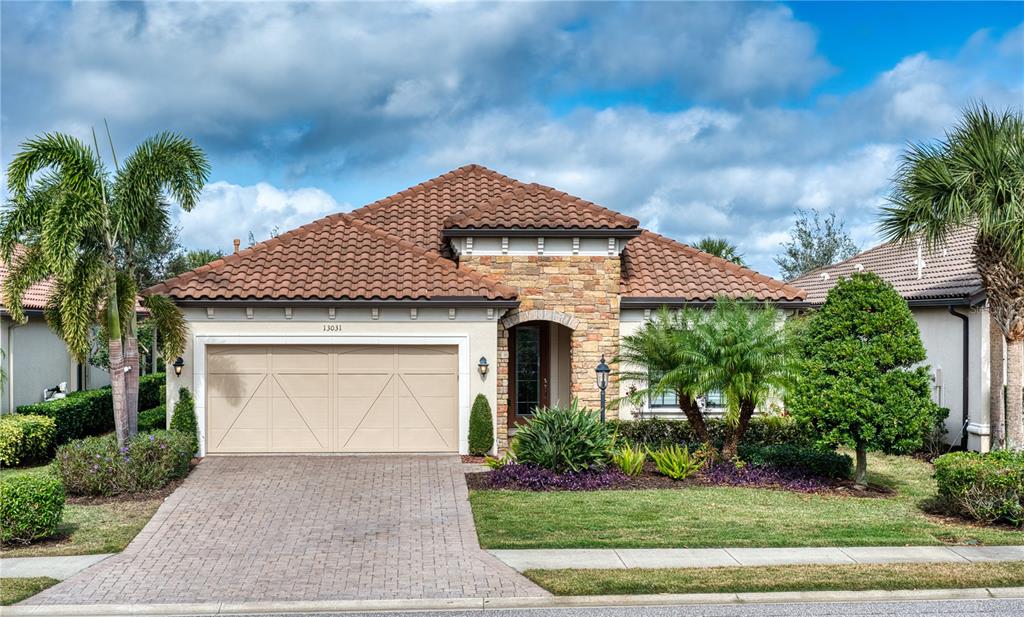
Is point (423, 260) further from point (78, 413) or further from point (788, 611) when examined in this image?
point (788, 611)

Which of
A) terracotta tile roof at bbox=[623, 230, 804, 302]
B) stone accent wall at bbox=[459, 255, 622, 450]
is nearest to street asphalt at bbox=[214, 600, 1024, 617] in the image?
stone accent wall at bbox=[459, 255, 622, 450]

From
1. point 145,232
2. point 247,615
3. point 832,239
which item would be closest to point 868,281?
point 247,615

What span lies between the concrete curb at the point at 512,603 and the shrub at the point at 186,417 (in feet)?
25.5

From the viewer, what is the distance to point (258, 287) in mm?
16812

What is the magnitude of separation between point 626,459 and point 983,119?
317 inches

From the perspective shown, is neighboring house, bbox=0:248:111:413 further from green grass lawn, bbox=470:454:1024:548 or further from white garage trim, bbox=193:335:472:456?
green grass lawn, bbox=470:454:1024:548

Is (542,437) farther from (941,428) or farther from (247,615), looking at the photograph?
(941,428)

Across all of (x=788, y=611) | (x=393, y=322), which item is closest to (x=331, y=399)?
(x=393, y=322)

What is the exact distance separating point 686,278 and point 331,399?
8.34m

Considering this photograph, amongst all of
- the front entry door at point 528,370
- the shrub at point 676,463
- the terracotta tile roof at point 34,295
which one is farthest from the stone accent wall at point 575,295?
the terracotta tile roof at point 34,295

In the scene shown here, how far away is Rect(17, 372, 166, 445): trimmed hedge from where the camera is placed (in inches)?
703

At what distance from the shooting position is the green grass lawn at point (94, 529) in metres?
10.6

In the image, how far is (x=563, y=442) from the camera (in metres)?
14.5

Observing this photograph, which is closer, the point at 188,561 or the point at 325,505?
the point at 188,561
